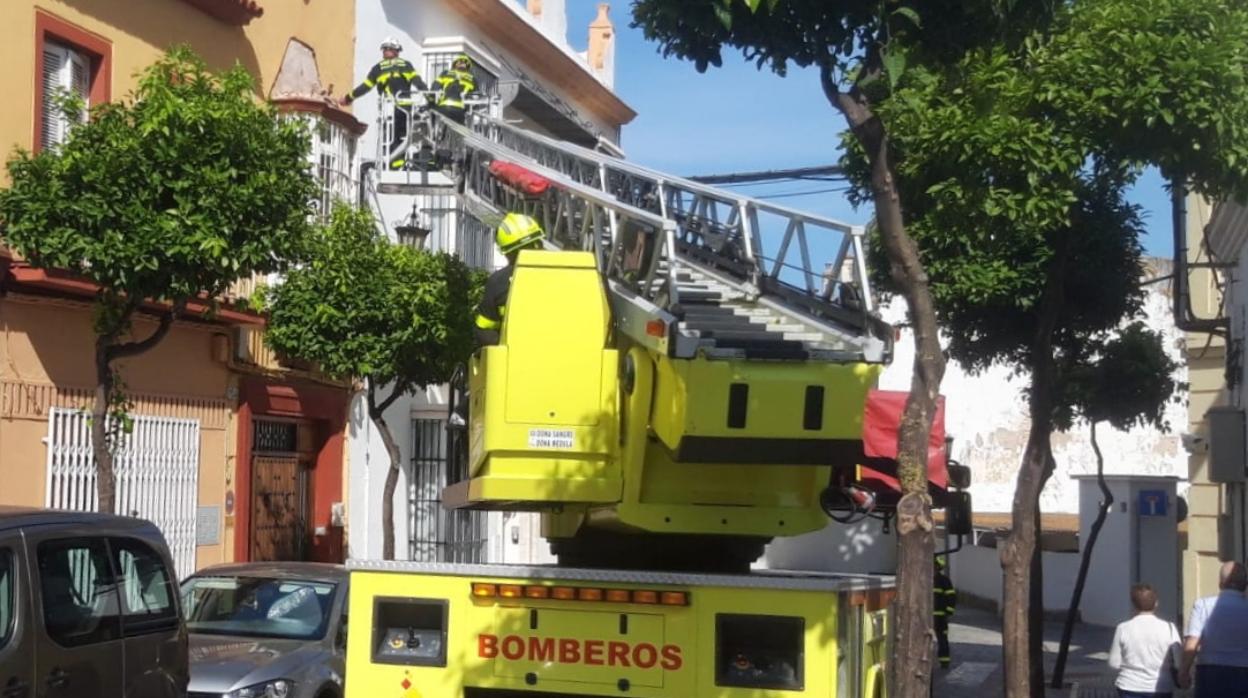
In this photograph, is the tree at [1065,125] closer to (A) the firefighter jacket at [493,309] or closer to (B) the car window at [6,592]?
(A) the firefighter jacket at [493,309]

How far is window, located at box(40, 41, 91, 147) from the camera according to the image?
1311cm

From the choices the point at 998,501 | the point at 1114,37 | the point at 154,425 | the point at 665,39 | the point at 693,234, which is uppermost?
the point at 1114,37

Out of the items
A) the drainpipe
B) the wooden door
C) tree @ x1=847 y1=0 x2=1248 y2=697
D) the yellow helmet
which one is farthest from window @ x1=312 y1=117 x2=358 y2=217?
the drainpipe

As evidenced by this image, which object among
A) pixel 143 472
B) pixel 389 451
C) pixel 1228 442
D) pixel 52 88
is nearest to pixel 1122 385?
pixel 1228 442

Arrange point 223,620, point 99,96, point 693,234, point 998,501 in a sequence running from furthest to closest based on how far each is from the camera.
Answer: point 998,501, point 99,96, point 223,620, point 693,234

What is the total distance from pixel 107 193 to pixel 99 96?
4030 mm

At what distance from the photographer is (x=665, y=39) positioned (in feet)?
24.1

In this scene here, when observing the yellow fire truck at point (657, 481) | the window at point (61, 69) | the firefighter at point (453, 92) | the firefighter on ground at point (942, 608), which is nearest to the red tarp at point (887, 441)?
the yellow fire truck at point (657, 481)

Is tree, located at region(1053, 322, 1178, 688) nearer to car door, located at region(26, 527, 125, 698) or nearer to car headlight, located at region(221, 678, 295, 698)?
car headlight, located at region(221, 678, 295, 698)

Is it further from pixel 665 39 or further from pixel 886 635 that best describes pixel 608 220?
pixel 886 635

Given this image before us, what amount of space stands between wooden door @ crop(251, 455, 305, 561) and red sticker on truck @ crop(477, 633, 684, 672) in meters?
9.47

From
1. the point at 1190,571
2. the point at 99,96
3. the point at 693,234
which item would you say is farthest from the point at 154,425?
the point at 1190,571

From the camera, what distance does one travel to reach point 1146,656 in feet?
36.3

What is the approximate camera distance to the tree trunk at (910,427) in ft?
21.1
